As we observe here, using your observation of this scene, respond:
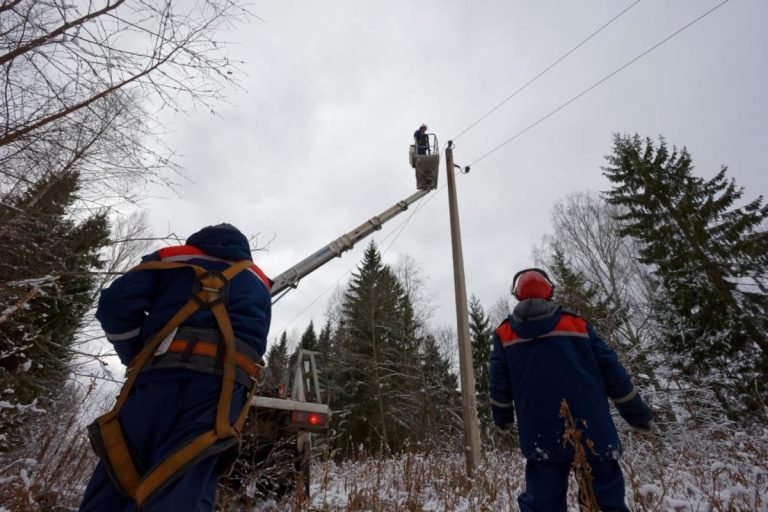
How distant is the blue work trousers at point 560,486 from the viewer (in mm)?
2221

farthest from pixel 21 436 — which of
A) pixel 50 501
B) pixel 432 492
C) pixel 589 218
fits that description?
pixel 589 218

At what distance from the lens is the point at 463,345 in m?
6.78

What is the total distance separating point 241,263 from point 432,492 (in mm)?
4731

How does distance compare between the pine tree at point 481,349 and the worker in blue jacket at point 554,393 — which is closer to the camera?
the worker in blue jacket at point 554,393

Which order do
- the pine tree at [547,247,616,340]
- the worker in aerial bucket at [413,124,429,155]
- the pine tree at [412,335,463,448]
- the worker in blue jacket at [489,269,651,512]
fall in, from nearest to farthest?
1. the worker in blue jacket at [489,269,651,512]
2. the pine tree at [547,247,616,340]
3. the worker in aerial bucket at [413,124,429,155]
4. the pine tree at [412,335,463,448]

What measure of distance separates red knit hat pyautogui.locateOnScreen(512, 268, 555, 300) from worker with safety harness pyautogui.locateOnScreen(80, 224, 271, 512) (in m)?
1.81

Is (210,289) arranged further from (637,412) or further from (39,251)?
(39,251)

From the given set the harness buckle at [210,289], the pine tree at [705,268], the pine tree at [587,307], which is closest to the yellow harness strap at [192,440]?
the harness buckle at [210,289]

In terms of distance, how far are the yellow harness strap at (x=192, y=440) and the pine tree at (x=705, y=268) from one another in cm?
1202

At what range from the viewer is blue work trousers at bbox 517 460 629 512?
7.29 ft

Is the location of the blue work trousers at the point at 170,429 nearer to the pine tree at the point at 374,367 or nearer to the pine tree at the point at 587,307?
the pine tree at the point at 587,307

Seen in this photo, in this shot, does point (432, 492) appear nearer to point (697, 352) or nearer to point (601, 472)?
point (601, 472)

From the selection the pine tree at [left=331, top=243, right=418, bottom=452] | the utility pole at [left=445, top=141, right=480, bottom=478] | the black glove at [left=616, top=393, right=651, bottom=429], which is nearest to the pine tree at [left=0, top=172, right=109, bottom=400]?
the black glove at [left=616, top=393, right=651, bottom=429]

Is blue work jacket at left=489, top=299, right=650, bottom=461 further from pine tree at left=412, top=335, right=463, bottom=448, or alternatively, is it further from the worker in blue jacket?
pine tree at left=412, top=335, right=463, bottom=448
